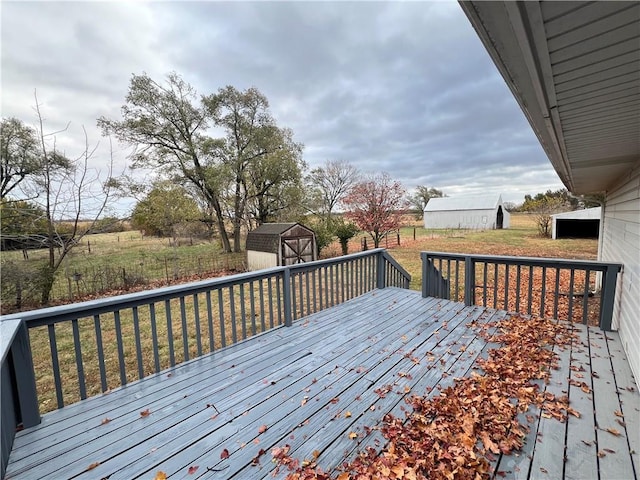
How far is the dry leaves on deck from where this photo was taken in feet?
4.91

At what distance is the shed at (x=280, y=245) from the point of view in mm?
10922

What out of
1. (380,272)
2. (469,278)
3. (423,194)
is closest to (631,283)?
(469,278)

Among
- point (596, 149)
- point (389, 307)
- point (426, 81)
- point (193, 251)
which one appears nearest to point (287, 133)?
point (193, 251)

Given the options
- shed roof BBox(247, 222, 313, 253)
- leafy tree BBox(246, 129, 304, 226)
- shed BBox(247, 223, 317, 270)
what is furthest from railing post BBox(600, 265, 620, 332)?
leafy tree BBox(246, 129, 304, 226)

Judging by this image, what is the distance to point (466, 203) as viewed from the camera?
91.5 ft

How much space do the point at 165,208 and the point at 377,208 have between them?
33.6ft

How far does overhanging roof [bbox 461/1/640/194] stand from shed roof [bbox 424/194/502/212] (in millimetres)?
28534

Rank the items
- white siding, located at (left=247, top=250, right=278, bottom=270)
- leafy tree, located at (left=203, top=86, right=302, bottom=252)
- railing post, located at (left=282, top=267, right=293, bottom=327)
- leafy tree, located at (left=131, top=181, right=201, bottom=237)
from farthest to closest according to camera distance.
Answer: leafy tree, located at (left=203, top=86, right=302, bottom=252), white siding, located at (left=247, top=250, right=278, bottom=270), leafy tree, located at (left=131, top=181, right=201, bottom=237), railing post, located at (left=282, top=267, right=293, bottom=327)

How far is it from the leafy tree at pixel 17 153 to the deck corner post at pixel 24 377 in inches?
285

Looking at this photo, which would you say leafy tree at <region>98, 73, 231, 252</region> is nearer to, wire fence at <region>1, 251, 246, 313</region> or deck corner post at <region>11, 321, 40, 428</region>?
wire fence at <region>1, 251, 246, 313</region>

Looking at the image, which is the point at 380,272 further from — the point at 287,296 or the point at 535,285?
the point at 535,285

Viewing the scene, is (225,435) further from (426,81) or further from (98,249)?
(98,249)

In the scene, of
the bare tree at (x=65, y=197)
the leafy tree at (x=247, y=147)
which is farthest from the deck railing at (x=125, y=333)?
the leafy tree at (x=247, y=147)

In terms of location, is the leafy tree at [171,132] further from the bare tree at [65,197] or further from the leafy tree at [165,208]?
the bare tree at [65,197]
